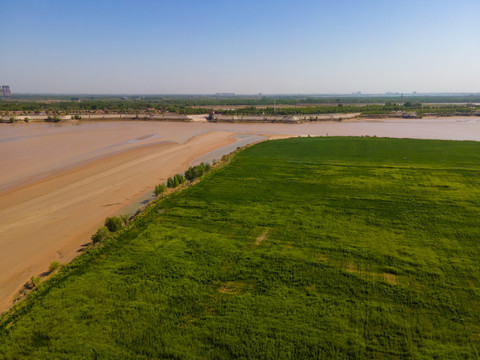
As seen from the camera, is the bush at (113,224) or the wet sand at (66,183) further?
the bush at (113,224)

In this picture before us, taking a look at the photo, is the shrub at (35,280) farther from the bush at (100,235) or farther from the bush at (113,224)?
the bush at (113,224)

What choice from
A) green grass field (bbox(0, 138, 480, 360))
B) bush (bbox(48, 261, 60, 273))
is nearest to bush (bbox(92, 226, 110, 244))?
green grass field (bbox(0, 138, 480, 360))

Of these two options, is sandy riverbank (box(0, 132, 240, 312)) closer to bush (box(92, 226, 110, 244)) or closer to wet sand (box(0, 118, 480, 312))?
wet sand (box(0, 118, 480, 312))

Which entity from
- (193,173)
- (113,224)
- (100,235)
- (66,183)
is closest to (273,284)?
(100,235)

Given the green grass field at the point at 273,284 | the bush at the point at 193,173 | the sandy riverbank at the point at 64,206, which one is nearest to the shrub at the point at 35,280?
the sandy riverbank at the point at 64,206

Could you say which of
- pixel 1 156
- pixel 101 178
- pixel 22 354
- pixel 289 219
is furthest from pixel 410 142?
pixel 1 156

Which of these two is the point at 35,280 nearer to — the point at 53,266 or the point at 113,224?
the point at 53,266
